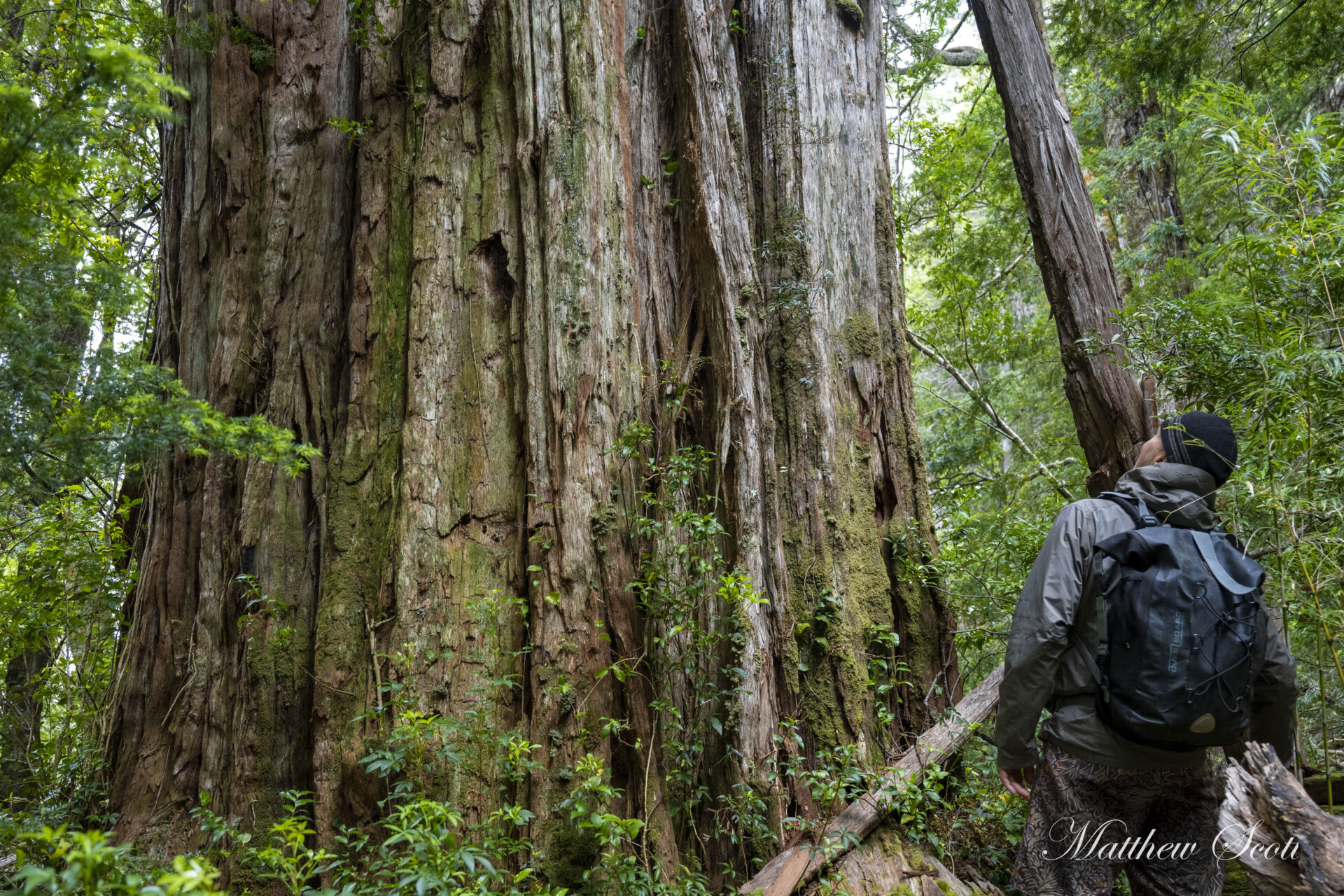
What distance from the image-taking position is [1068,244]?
4.88 meters

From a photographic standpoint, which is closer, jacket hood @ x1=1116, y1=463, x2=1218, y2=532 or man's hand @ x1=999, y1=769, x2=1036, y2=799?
jacket hood @ x1=1116, y1=463, x2=1218, y2=532

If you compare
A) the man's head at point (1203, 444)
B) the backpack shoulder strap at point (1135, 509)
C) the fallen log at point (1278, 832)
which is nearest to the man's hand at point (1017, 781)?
the fallen log at point (1278, 832)

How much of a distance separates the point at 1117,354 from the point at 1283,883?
2749 millimetres

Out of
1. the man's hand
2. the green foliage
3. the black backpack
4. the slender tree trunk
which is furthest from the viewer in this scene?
the slender tree trunk

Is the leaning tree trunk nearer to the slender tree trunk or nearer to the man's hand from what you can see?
the man's hand

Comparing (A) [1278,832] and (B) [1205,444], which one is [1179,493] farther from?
(A) [1278,832]

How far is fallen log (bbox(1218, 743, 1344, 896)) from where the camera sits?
255 centimetres

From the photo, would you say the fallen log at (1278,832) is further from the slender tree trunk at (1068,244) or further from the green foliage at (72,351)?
the green foliage at (72,351)

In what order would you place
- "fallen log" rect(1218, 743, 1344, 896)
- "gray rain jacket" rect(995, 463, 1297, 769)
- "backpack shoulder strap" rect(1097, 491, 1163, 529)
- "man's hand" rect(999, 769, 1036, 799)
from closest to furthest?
"fallen log" rect(1218, 743, 1344, 896)
"gray rain jacket" rect(995, 463, 1297, 769)
"backpack shoulder strap" rect(1097, 491, 1163, 529)
"man's hand" rect(999, 769, 1036, 799)

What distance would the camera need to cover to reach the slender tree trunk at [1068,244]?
461cm

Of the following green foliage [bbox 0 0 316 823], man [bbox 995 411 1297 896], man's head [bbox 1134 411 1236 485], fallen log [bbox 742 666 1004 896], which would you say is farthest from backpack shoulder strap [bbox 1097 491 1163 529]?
green foliage [bbox 0 0 316 823]

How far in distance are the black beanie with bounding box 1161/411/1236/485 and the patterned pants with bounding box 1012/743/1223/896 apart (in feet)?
3.95

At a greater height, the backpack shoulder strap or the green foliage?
the green foliage

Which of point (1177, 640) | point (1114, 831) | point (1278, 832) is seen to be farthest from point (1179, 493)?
point (1114, 831)
